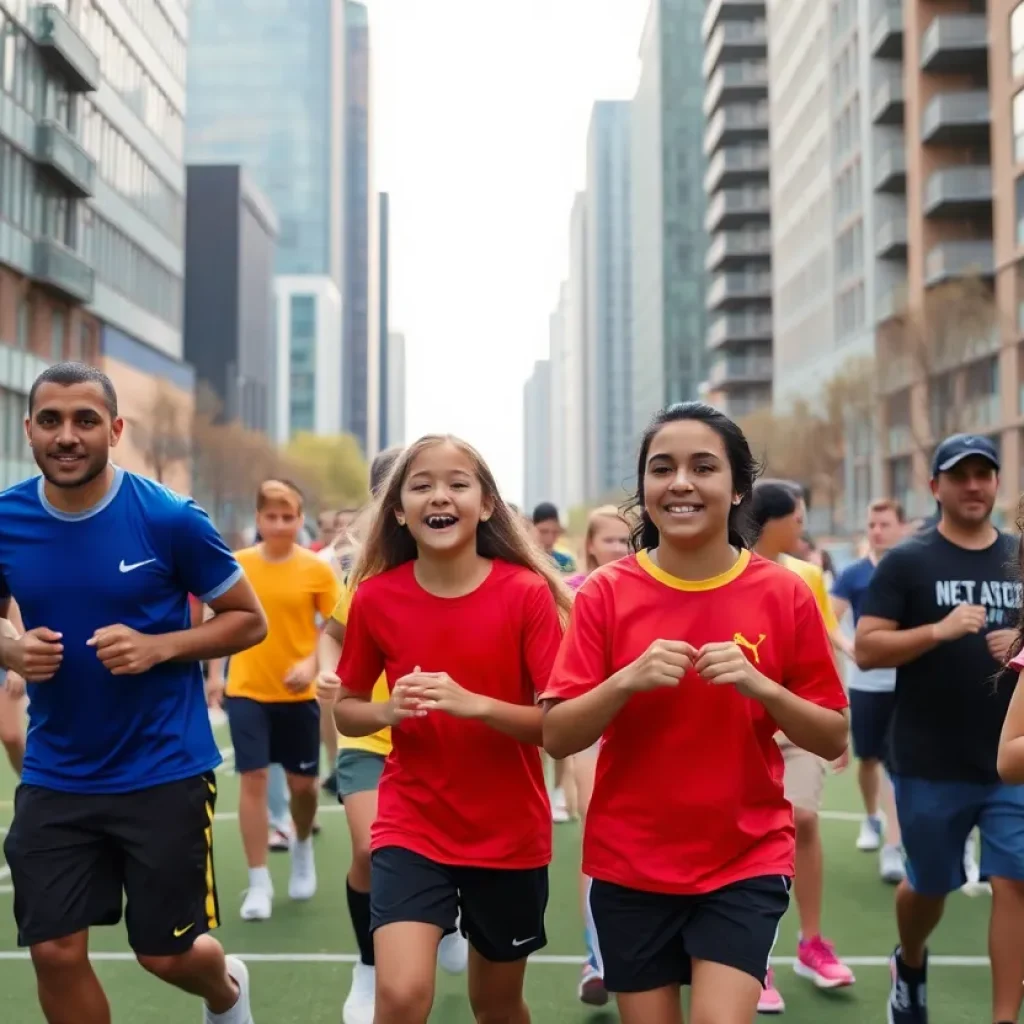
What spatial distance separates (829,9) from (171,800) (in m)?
75.1

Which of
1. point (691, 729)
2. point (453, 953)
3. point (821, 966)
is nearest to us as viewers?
point (691, 729)

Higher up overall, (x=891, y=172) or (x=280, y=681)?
(x=891, y=172)

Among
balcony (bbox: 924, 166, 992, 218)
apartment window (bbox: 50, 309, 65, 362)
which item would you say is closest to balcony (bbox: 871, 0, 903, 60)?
balcony (bbox: 924, 166, 992, 218)

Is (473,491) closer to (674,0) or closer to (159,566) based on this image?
(159,566)

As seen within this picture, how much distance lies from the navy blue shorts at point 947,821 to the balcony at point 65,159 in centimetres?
4414

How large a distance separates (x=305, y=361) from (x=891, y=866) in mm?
173019

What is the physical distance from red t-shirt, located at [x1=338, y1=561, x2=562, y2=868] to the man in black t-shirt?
1.70 metres

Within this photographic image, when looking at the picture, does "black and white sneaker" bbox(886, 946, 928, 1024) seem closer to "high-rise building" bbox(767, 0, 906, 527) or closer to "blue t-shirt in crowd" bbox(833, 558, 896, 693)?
"blue t-shirt in crowd" bbox(833, 558, 896, 693)

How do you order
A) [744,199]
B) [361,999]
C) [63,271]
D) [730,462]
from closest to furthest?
1. [730,462]
2. [361,999]
3. [63,271]
4. [744,199]

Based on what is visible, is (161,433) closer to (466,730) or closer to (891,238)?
(891,238)

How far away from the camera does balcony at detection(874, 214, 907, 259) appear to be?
60.7 m

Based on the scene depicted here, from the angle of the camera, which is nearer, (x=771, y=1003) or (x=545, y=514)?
(x=771, y=1003)

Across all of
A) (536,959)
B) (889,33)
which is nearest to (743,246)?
(889,33)

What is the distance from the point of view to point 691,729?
363 centimetres
